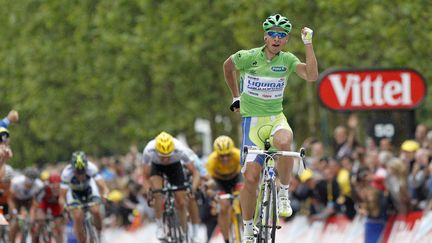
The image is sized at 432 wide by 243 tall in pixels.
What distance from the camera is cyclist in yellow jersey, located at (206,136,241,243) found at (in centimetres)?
2381

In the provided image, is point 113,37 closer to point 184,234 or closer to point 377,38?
point 377,38

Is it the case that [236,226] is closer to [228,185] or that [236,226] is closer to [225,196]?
[225,196]

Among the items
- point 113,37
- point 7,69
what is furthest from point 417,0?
point 7,69

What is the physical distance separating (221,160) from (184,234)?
1.23 m

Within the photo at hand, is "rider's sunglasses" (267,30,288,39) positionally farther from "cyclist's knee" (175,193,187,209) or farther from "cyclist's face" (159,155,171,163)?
"cyclist's knee" (175,193,187,209)

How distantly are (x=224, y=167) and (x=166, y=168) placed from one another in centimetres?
90

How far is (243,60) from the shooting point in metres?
18.3

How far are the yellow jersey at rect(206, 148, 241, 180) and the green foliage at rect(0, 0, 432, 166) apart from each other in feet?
26.8

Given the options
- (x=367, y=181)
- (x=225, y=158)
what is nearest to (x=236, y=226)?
(x=225, y=158)

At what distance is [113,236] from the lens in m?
36.0

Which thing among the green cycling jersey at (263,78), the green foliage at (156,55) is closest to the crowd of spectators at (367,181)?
the green foliage at (156,55)

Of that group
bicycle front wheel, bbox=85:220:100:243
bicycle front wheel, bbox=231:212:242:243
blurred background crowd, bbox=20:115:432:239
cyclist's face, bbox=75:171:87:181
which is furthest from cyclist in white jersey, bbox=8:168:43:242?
bicycle front wheel, bbox=231:212:242:243

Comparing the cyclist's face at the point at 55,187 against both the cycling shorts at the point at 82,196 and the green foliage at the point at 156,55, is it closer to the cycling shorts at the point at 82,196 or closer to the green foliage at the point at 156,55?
the cycling shorts at the point at 82,196

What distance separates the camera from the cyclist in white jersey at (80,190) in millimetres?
25844
